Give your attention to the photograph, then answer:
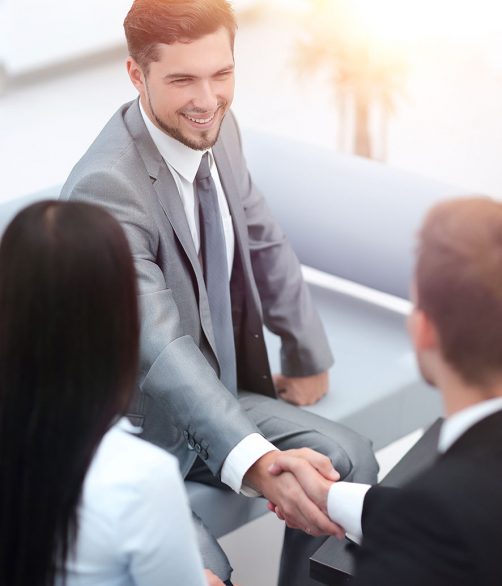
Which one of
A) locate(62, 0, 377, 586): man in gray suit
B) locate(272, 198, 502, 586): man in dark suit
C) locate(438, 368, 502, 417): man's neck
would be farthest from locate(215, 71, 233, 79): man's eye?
locate(438, 368, 502, 417): man's neck

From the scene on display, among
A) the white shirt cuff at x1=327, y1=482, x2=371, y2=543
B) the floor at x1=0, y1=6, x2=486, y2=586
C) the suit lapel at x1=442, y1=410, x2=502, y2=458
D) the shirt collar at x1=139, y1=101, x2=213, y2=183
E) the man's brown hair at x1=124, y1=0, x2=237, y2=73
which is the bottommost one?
the floor at x1=0, y1=6, x2=486, y2=586

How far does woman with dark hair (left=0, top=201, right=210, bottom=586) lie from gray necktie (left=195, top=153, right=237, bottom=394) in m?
1.15

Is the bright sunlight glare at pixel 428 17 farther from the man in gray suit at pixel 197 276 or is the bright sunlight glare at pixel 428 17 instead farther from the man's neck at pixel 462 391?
the man's neck at pixel 462 391

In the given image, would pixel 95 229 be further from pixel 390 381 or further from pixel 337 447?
pixel 390 381

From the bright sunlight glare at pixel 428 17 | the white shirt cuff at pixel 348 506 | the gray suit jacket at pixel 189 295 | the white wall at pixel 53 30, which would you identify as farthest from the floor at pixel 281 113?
the white shirt cuff at pixel 348 506

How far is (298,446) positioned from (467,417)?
1.13 m

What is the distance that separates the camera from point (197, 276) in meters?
2.67

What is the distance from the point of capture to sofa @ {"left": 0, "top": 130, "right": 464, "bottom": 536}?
10.4ft

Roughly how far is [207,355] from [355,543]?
708mm

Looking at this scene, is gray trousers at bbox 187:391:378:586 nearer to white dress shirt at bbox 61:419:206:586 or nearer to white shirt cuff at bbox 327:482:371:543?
white shirt cuff at bbox 327:482:371:543

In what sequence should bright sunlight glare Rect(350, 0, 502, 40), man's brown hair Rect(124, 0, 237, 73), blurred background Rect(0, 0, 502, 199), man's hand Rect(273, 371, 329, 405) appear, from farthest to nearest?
blurred background Rect(0, 0, 502, 199) → bright sunlight glare Rect(350, 0, 502, 40) → man's hand Rect(273, 371, 329, 405) → man's brown hair Rect(124, 0, 237, 73)

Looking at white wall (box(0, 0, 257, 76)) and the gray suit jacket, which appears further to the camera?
white wall (box(0, 0, 257, 76))

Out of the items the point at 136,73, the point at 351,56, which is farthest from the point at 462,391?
the point at 351,56

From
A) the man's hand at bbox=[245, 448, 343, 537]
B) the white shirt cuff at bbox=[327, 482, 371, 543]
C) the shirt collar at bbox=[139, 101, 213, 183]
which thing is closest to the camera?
the white shirt cuff at bbox=[327, 482, 371, 543]
